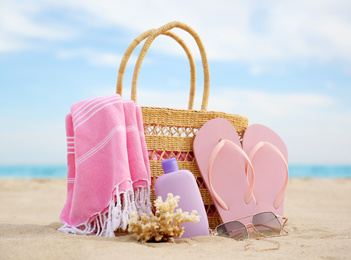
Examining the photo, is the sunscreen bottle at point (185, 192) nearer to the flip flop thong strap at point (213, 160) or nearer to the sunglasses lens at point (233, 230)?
the sunglasses lens at point (233, 230)

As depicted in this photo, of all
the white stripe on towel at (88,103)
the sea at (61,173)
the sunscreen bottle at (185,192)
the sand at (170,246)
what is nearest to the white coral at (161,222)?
the sand at (170,246)

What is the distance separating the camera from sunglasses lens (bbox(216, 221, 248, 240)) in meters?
1.67

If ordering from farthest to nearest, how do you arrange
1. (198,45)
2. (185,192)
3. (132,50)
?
(198,45) < (132,50) < (185,192)

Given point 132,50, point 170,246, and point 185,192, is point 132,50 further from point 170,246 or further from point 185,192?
point 170,246

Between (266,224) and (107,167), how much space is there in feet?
2.83

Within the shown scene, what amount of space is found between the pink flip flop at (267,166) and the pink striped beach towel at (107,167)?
27.4 inches

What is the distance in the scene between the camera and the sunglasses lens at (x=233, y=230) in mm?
1672

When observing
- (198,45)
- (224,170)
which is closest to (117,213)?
(224,170)

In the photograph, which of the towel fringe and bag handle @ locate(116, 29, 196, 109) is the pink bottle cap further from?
bag handle @ locate(116, 29, 196, 109)

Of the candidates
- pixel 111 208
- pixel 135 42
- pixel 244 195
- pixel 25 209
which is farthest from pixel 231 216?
pixel 25 209

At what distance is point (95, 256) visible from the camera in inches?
47.0

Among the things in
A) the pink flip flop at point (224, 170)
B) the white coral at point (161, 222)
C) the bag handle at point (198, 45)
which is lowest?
the white coral at point (161, 222)

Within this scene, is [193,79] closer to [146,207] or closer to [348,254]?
[146,207]

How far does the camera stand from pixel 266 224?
1.82m
